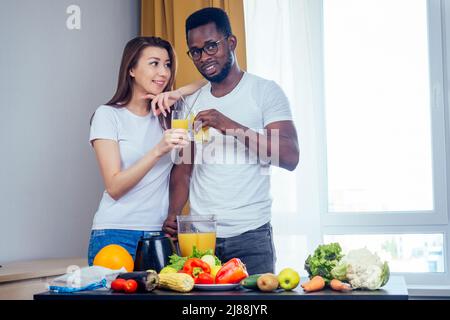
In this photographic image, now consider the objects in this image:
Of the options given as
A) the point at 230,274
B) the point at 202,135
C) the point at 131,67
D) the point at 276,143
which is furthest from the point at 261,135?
the point at 230,274

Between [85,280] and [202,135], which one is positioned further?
[202,135]

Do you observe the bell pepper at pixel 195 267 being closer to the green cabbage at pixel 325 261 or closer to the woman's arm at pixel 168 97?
the green cabbage at pixel 325 261

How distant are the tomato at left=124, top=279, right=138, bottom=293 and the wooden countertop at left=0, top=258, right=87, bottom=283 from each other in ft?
2.12

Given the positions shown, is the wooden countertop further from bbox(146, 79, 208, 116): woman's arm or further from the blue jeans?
bbox(146, 79, 208, 116): woman's arm

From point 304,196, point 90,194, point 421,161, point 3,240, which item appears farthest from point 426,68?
point 3,240

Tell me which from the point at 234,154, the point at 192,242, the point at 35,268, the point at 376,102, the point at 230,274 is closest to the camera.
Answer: the point at 230,274

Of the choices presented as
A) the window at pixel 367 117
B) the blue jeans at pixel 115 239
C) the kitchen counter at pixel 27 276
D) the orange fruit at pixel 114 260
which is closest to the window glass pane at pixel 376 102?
the window at pixel 367 117

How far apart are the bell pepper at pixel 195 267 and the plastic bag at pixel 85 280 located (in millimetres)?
201

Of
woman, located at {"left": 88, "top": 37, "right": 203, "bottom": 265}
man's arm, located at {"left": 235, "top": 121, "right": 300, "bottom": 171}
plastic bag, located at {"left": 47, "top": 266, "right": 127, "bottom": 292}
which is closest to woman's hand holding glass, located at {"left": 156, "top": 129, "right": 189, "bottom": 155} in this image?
woman, located at {"left": 88, "top": 37, "right": 203, "bottom": 265}

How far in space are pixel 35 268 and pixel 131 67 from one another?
2.87ft

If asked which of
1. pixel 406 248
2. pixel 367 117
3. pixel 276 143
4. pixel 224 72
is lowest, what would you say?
pixel 406 248

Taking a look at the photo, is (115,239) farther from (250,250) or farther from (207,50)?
(207,50)

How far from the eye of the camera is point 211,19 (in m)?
2.76

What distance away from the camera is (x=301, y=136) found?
2854 millimetres
